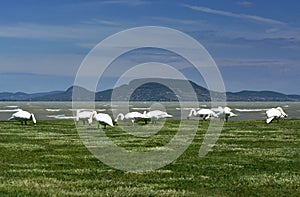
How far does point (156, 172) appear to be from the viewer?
943 inches

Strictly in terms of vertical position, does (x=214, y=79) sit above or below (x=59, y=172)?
above

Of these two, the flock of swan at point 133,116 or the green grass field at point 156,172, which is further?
the flock of swan at point 133,116

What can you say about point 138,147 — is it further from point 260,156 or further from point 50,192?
point 50,192

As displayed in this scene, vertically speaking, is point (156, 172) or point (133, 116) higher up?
point (133, 116)

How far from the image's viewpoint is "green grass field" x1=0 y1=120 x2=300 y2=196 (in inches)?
758

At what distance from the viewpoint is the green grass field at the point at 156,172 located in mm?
19266

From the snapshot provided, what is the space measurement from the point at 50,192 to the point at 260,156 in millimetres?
14395

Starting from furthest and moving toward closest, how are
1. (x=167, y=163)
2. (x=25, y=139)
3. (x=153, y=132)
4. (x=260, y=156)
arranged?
(x=153, y=132)
(x=25, y=139)
(x=260, y=156)
(x=167, y=163)

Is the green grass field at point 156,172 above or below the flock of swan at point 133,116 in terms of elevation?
below

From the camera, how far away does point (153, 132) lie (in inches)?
1877

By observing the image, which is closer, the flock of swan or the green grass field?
the green grass field

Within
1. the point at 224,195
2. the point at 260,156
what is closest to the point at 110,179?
the point at 224,195

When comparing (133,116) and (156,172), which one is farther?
(133,116)

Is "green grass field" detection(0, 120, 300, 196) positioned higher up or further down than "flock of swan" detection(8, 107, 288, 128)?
further down
